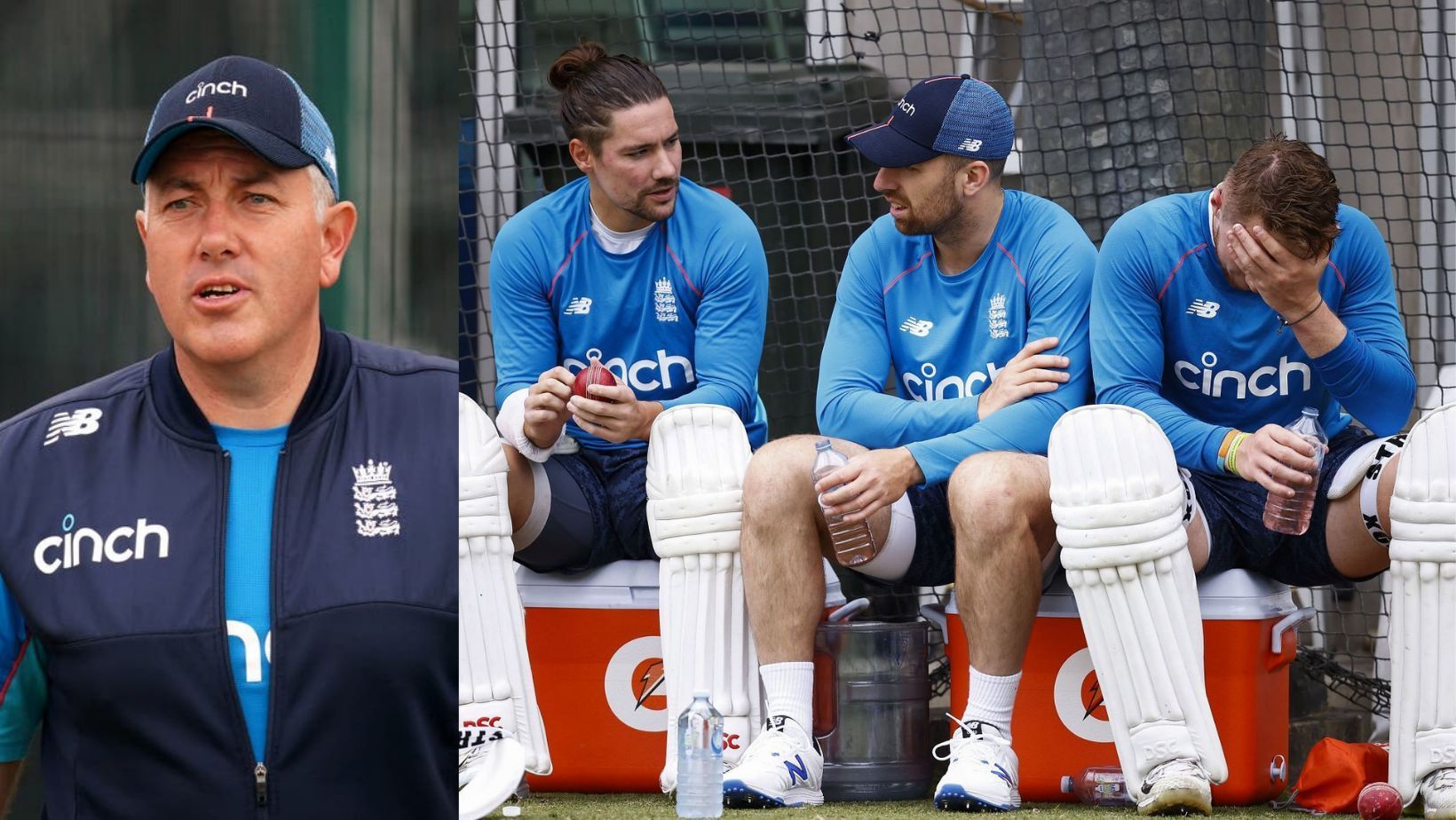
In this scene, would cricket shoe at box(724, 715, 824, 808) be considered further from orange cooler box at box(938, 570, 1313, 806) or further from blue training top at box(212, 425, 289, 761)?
blue training top at box(212, 425, 289, 761)

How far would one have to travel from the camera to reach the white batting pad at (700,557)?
7.11 ft

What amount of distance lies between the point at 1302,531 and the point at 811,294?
5.09ft

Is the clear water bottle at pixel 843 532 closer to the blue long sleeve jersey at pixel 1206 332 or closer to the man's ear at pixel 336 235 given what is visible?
the blue long sleeve jersey at pixel 1206 332

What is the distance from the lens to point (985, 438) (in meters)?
2.21

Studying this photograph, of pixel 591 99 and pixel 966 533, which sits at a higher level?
pixel 591 99

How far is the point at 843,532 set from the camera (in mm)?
2166

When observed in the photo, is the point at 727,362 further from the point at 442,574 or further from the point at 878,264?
the point at 442,574

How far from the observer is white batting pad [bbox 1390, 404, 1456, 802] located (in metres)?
1.91

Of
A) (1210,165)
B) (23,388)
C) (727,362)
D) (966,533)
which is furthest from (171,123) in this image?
(1210,165)

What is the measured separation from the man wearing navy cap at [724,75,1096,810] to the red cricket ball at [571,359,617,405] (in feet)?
0.77

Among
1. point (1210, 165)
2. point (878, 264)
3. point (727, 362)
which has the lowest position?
point (727, 362)

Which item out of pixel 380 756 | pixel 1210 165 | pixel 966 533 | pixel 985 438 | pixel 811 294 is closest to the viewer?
pixel 380 756

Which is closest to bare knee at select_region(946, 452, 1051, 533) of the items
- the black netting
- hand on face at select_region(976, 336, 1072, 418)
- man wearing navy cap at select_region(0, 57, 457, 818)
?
hand on face at select_region(976, 336, 1072, 418)

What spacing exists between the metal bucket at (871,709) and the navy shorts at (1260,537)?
1.50 feet
